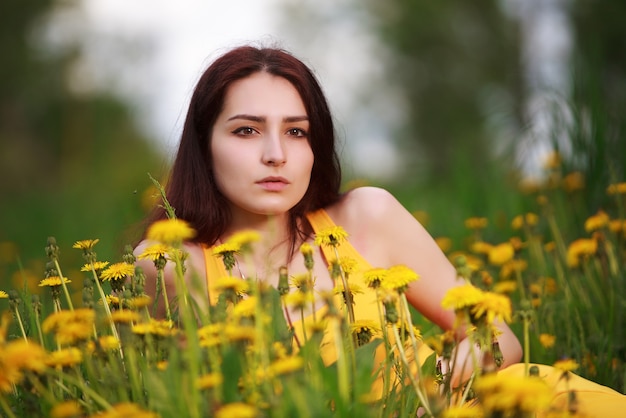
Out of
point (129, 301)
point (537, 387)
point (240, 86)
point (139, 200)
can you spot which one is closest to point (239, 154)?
point (240, 86)

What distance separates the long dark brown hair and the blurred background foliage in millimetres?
520

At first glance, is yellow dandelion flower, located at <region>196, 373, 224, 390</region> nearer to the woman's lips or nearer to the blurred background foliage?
the woman's lips

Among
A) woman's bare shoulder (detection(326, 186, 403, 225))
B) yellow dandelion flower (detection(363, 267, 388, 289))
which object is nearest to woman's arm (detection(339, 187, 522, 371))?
woman's bare shoulder (detection(326, 186, 403, 225))

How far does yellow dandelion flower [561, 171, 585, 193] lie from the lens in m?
3.36

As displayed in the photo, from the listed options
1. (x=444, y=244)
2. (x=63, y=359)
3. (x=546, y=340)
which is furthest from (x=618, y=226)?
(x=63, y=359)

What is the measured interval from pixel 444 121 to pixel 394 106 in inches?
124

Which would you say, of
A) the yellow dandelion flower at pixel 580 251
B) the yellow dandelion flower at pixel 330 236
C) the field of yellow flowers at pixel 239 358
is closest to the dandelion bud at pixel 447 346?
the field of yellow flowers at pixel 239 358

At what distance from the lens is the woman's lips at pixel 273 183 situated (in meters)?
2.12

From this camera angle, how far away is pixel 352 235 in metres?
2.34

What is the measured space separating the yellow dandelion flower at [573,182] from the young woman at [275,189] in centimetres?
128

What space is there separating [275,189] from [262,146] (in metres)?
0.12

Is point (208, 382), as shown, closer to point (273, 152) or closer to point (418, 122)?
point (273, 152)

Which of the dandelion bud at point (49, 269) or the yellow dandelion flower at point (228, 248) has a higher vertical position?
the yellow dandelion flower at point (228, 248)

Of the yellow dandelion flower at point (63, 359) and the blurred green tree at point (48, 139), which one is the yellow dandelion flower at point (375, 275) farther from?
the blurred green tree at point (48, 139)
